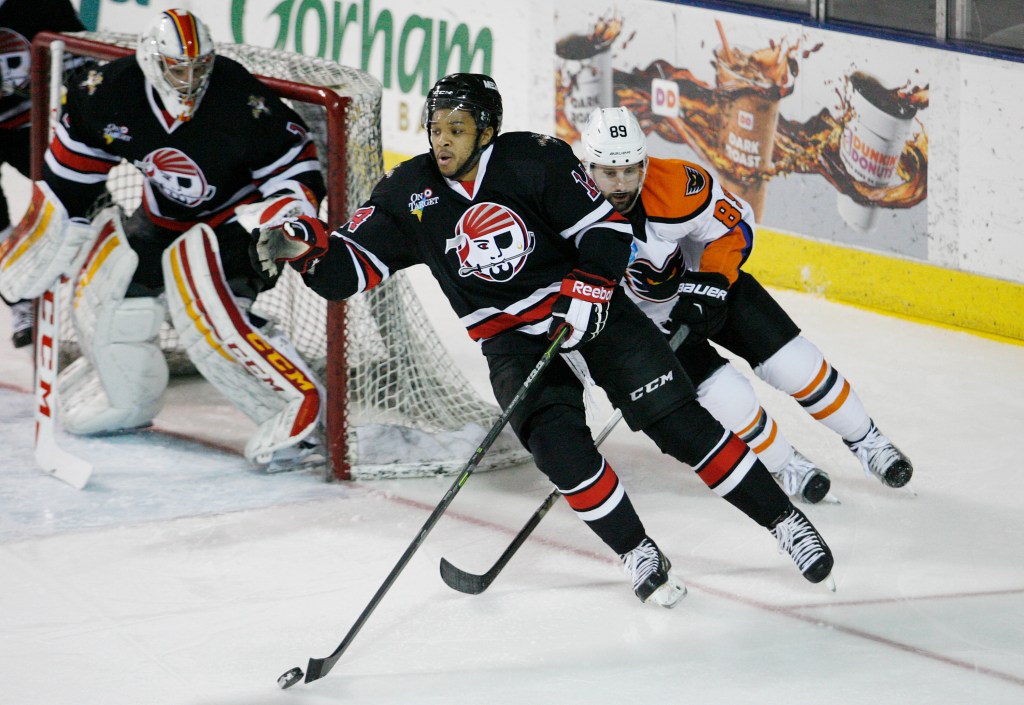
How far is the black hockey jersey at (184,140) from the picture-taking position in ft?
12.2

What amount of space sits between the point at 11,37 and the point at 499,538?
2590 mm

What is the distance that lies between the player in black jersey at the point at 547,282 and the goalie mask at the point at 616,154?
0.53 ft

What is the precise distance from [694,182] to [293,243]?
0.96 m

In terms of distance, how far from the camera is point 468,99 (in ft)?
9.39

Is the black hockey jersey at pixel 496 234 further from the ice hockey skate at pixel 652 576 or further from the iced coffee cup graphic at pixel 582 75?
the iced coffee cup graphic at pixel 582 75

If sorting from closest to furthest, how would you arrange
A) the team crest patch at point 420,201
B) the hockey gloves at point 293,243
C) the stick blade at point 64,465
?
the hockey gloves at point 293,243, the team crest patch at point 420,201, the stick blade at point 64,465

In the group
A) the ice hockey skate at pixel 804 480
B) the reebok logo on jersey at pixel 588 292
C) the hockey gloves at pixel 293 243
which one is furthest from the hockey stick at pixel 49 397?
the ice hockey skate at pixel 804 480

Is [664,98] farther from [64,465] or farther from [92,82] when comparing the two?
[64,465]

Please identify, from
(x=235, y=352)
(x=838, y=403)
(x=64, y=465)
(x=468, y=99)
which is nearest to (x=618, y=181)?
(x=468, y=99)

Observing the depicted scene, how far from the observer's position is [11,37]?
480 cm

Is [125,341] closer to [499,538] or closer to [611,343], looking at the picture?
[499,538]

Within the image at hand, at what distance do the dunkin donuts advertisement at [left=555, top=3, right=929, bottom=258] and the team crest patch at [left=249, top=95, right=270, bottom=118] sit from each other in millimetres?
2095

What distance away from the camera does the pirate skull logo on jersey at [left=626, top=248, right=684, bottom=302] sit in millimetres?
3344

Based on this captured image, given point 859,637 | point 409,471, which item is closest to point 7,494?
point 409,471
